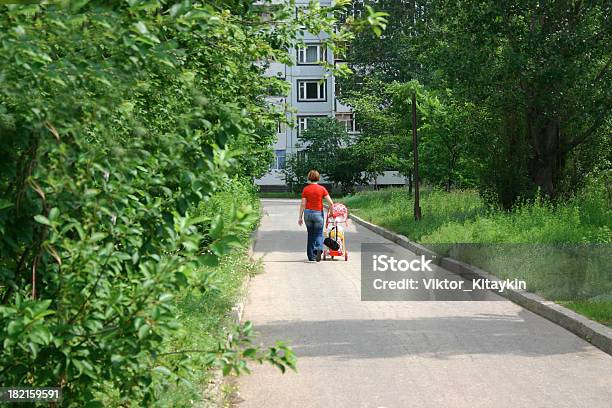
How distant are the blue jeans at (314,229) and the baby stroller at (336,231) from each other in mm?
266

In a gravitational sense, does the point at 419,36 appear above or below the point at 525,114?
above

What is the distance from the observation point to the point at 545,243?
17.5 metres

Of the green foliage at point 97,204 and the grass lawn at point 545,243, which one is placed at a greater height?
the green foliage at point 97,204

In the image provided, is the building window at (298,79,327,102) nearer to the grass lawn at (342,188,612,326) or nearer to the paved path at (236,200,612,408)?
the grass lawn at (342,188,612,326)

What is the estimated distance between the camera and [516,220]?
2138 centimetres

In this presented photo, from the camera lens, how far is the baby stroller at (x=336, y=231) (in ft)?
68.6

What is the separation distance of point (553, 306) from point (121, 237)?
8.49 m

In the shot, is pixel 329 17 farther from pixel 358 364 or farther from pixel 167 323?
pixel 167 323

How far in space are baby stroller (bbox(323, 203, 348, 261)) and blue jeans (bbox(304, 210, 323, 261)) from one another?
266 mm

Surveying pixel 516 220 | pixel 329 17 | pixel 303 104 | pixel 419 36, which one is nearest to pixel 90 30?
pixel 329 17

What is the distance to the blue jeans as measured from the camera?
19922 millimetres

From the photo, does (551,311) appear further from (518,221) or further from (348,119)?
(348,119)

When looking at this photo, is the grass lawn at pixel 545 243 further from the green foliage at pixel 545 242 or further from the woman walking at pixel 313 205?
the woman walking at pixel 313 205

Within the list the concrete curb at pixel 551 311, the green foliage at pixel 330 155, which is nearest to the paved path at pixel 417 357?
the concrete curb at pixel 551 311
